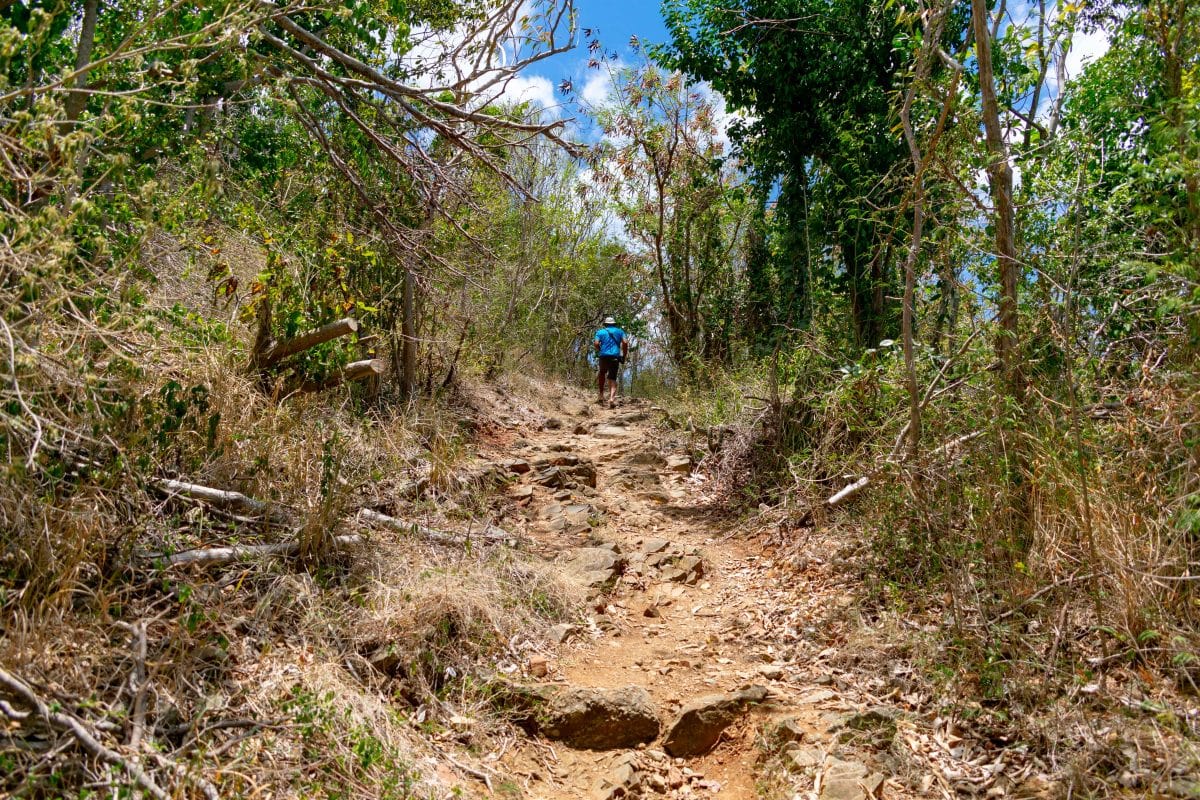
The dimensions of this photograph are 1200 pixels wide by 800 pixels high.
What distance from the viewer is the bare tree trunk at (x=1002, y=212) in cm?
441

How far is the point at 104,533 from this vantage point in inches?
131

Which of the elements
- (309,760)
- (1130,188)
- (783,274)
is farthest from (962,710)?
(783,274)

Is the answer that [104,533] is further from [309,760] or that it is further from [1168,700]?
[1168,700]

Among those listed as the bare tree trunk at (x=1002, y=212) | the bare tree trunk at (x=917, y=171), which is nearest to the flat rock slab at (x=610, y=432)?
the bare tree trunk at (x=917, y=171)

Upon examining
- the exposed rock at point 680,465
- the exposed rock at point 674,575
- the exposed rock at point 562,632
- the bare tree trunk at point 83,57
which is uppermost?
the bare tree trunk at point 83,57

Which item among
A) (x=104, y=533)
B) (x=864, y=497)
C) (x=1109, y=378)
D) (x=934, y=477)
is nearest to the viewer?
(x=104, y=533)

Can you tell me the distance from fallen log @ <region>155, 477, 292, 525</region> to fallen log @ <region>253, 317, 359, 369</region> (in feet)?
4.12

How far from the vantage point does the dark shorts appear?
45.2ft

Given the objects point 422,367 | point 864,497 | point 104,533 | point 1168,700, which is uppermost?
point 422,367

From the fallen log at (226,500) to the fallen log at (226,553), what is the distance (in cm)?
21

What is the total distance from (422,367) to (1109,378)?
6889mm

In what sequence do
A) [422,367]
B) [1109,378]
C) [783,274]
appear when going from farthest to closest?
[783,274] < [422,367] < [1109,378]

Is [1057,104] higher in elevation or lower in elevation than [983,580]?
higher

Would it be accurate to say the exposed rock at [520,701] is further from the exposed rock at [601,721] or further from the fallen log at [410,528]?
the fallen log at [410,528]
